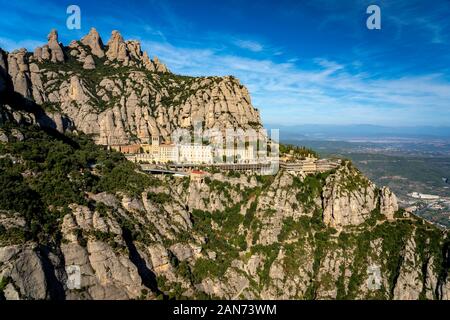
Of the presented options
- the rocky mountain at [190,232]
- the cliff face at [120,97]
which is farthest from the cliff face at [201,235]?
the cliff face at [120,97]

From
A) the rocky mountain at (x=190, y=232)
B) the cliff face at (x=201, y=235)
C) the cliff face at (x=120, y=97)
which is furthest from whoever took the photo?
the cliff face at (x=120, y=97)

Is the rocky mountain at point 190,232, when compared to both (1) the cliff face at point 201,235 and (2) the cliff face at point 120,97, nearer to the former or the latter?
(1) the cliff face at point 201,235

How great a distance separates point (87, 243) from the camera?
7238 cm

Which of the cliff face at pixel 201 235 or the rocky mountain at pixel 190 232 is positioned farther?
the rocky mountain at pixel 190 232

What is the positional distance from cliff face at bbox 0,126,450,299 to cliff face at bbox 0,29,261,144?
125 ft

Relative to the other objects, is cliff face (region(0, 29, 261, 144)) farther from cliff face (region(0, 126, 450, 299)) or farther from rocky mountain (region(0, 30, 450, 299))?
cliff face (region(0, 126, 450, 299))

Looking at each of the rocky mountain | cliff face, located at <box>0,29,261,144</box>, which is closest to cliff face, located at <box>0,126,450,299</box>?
the rocky mountain

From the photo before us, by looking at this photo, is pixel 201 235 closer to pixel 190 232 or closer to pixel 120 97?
pixel 190 232

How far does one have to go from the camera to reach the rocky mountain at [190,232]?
68.4 m

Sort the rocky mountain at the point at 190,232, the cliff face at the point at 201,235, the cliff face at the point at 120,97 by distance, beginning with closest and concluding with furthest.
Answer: the cliff face at the point at 201,235
the rocky mountain at the point at 190,232
the cliff face at the point at 120,97

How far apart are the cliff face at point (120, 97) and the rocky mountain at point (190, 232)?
697 inches
